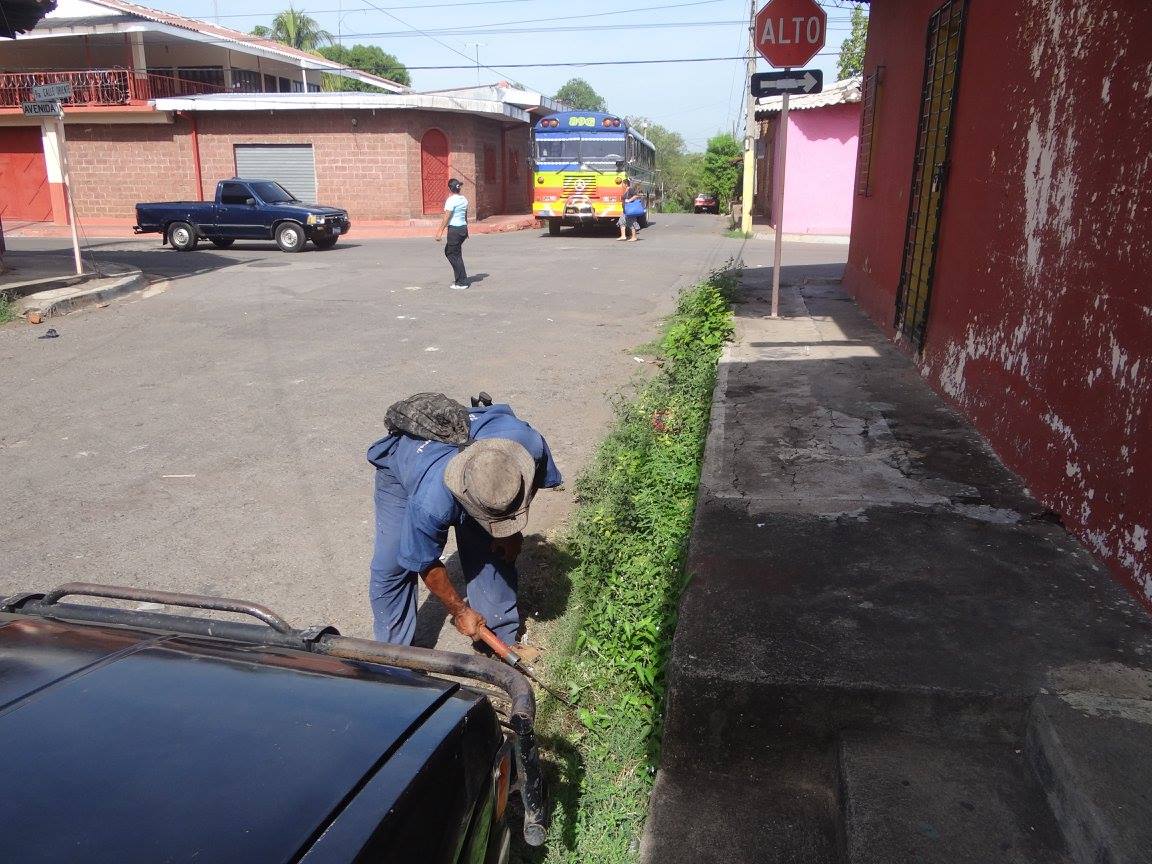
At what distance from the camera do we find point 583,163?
2427cm

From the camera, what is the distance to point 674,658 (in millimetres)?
2963

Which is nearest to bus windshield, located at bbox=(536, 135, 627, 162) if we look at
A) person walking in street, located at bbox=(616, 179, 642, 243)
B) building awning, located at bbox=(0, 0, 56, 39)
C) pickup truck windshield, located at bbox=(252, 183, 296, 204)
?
person walking in street, located at bbox=(616, 179, 642, 243)

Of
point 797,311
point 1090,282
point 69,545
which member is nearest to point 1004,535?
point 1090,282

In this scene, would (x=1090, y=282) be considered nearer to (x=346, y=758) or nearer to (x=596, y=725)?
(x=596, y=725)

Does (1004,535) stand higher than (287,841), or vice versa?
(287,841)

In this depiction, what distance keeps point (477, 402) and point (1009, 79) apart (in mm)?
3577

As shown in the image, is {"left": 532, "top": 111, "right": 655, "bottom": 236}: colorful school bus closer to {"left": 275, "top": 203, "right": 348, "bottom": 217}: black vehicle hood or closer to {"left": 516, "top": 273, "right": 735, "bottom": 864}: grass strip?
{"left": 275, "top": 203, "right": 348, "bottom": 217}: black vehicle hood

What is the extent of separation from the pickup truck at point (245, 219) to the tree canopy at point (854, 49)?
24.5 m

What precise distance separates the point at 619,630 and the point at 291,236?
18.7 m

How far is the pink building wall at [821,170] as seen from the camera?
2152cm

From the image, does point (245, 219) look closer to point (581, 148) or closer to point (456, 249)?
point (581, 148)

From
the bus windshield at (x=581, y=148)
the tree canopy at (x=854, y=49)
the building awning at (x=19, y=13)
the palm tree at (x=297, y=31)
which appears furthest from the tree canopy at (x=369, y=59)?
the building awning at (x=19, y=13)

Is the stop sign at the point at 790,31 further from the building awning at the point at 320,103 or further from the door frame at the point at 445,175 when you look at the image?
the door frame at the point at 445,175

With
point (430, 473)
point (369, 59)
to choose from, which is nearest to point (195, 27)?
point (430, 473)
